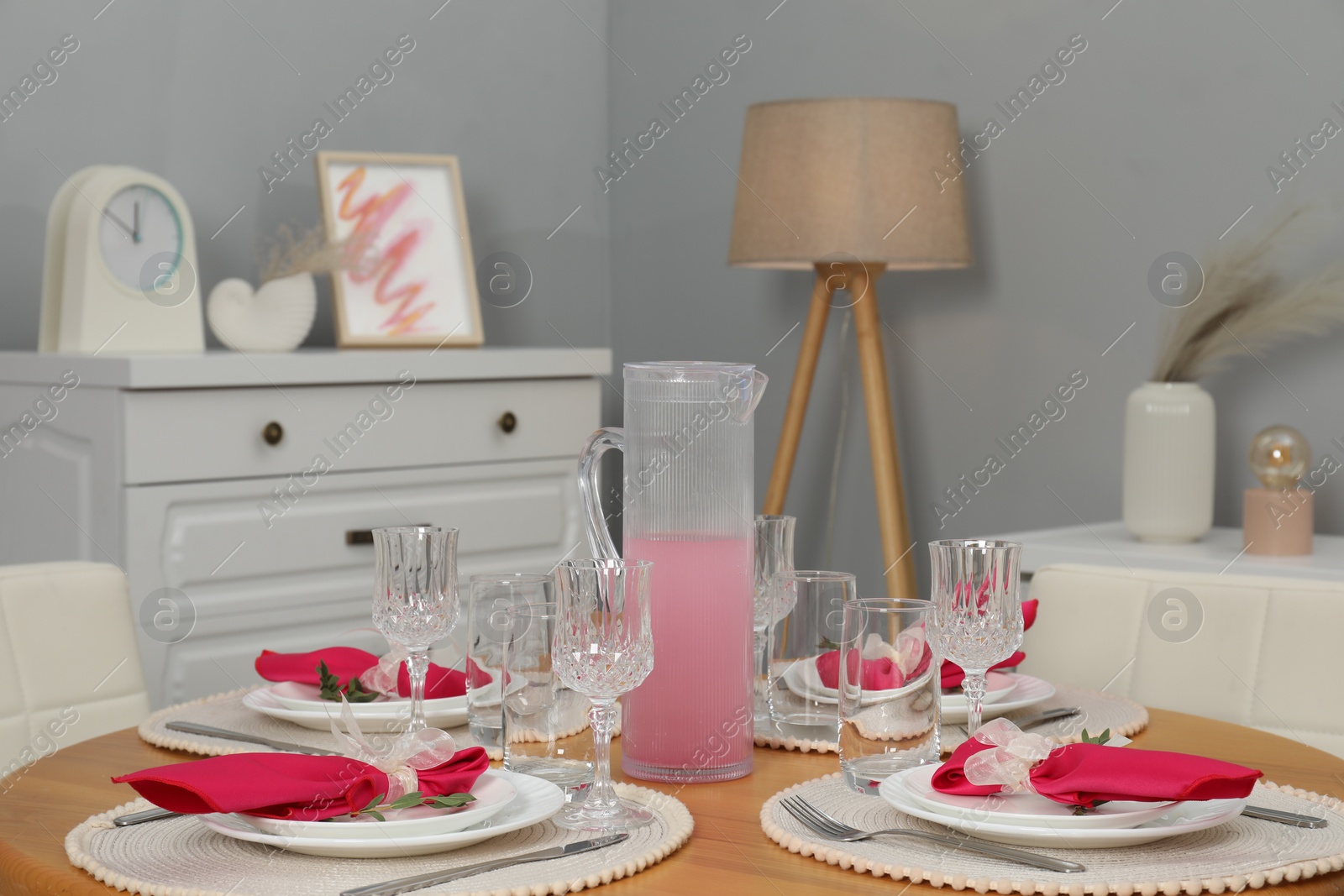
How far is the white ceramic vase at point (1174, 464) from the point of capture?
2271 millimetres

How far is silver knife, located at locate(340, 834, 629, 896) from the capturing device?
808 millimetres

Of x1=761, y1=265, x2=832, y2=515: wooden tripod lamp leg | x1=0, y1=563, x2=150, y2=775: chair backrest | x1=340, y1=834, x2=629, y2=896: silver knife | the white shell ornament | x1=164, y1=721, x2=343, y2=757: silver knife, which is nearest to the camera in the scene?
x1=340, y1=834, x2=629, y2=896: silver knife

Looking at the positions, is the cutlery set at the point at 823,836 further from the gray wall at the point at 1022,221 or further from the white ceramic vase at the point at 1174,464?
the gray wall at the point at 1022,221

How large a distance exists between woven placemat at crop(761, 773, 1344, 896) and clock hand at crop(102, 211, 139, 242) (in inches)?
78.6

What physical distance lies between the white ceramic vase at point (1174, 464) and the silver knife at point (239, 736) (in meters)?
1.59

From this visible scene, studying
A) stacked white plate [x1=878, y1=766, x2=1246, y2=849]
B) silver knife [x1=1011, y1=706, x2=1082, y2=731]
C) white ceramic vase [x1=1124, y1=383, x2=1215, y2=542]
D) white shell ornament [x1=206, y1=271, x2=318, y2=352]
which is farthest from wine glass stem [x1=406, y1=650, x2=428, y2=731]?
white shell ornament [x1=206, y1=271, x2=318, y2=352]

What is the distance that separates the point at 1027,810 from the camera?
36.7 inches

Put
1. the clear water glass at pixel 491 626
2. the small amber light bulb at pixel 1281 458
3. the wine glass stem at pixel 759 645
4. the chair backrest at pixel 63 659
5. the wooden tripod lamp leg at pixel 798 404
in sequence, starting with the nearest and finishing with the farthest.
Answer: the clear water glass at pixel 491 626 → the wine glass stem at pixel 759 645 → the chair backrest at pixel 63 659 → the small amber light bulb at pixel 1281 458 → the wooden tripod lamp leg at pixel 798 404

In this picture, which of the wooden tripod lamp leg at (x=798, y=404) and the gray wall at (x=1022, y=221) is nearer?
the gray wall at (x=1022, y=221)

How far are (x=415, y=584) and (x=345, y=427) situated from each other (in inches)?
59.8

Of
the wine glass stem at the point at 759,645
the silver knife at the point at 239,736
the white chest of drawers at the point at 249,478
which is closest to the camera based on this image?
the silver knife at the point at 239,736

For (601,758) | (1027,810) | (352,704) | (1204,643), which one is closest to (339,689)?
(352,704)

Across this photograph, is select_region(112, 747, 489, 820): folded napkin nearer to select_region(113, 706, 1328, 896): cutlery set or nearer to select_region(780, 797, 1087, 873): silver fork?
select_region(113, 706, 1328, 896): cutlery set

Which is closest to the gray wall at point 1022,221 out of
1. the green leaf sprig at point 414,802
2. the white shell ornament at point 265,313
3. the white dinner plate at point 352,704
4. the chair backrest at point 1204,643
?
the chair backrest at point 1204,643
